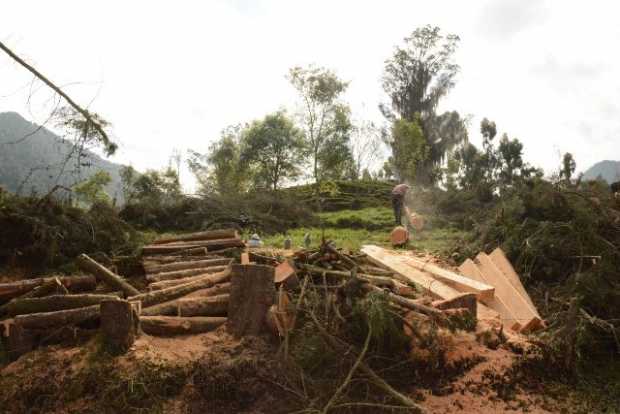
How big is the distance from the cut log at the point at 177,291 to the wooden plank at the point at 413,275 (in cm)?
202

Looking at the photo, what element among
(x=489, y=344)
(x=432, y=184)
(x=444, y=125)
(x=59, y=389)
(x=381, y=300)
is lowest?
(x=59, y=389)

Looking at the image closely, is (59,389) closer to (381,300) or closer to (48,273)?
(381,300)

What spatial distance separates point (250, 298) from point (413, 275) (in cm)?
209

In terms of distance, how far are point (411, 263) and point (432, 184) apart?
67.2 ft

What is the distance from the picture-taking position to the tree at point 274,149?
80.8ft

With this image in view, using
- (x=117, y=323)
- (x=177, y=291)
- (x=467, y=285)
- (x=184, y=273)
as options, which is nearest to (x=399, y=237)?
(x=467, y=285)

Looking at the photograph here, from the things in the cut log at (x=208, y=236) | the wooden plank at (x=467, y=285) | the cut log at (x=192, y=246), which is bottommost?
the wooden plank at (x=467, y=285)

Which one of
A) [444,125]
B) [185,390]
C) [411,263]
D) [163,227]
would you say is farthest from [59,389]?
[444,125]

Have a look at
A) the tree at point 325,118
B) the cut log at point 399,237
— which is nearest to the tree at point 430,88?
the tree at point 325,118

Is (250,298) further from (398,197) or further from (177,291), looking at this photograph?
(398,197)

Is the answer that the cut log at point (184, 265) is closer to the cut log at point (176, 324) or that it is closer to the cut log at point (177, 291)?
the cut log at point (177, 291)

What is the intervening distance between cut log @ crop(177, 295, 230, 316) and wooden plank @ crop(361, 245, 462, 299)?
6.76 feet

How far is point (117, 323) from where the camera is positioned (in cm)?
406

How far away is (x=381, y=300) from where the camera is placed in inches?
153
